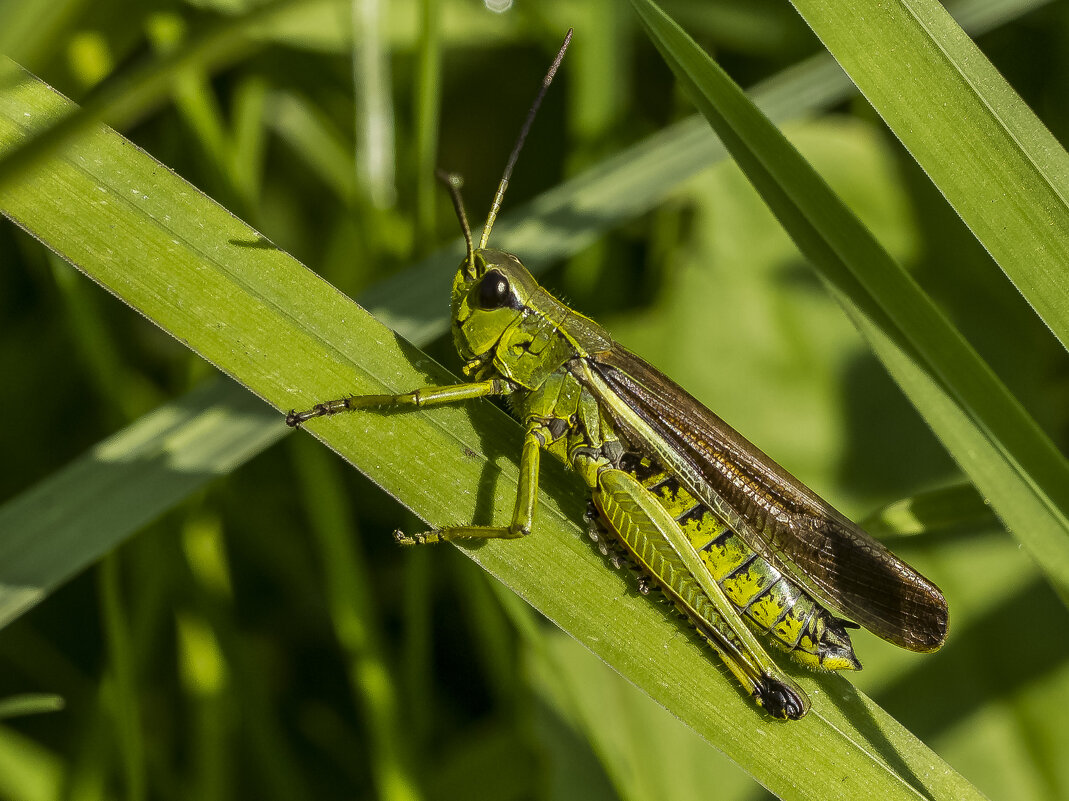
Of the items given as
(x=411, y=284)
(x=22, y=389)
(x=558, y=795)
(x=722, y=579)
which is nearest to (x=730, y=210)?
(x=411, y=284)

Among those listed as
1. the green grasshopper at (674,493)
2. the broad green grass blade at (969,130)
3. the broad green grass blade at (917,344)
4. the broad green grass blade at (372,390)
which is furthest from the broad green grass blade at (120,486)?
the broad green grass blade at (969,130)

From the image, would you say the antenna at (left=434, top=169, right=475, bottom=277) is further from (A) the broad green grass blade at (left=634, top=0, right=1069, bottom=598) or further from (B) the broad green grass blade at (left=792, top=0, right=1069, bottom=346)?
(B) the broad green grass blade at (left=792, top=0, right=1069, bottom=346)

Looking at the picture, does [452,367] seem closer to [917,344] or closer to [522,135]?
[522,135]

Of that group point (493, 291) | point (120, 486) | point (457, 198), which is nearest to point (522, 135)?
point (457, 198)

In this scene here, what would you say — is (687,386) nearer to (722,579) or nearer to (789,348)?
(789,348)

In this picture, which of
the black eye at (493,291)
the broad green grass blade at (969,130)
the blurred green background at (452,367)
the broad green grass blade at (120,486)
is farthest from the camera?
the blurred green background at (452,367)

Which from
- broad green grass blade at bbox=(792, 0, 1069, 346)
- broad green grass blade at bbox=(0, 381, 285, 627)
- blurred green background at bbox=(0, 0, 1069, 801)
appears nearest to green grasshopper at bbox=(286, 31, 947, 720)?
blurred green background at bbox=(0, 0, 1069, 801)

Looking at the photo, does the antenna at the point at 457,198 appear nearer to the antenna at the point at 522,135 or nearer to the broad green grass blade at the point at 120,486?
the antenna at the point at 522,135
